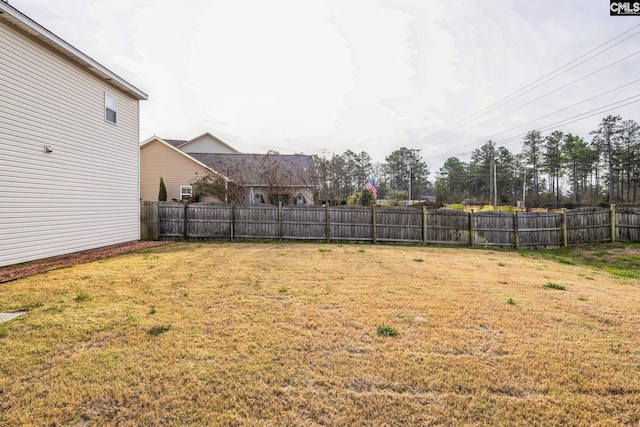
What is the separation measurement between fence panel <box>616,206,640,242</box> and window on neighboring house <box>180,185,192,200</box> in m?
22.0

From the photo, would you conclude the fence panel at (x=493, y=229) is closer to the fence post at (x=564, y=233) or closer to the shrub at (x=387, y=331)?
the fence post at (x=564, y=233)

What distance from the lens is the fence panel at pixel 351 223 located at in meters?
12.3

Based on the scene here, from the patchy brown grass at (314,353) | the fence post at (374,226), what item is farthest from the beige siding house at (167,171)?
the patchy brown grass at (314,353)

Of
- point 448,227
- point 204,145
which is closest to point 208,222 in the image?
point 448,227

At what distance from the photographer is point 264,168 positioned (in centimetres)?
2100

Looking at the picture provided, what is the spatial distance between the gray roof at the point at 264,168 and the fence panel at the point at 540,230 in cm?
1349

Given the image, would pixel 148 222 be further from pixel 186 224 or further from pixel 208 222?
pixel 208 222

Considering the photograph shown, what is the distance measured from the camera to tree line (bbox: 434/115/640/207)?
3594 centimetres

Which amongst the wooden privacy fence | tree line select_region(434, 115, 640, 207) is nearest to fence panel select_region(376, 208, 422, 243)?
the wooden privacy fence

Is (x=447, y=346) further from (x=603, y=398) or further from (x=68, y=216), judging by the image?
(x=68, y=216)

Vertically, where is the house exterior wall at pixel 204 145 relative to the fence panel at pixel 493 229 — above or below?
above

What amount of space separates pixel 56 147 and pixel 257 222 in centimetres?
677

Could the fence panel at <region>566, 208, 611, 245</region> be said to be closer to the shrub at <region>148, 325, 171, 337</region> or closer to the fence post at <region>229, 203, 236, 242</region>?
the fence post at <region>229, 203, 236, 242</region>

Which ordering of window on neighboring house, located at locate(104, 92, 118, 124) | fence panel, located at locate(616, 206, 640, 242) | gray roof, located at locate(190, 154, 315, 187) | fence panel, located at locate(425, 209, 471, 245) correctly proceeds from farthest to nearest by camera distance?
gray roof, located at locate(190, 154, 315, 187)
fence panel, located at locate(425, 209, 471, 245)
fence panel, located at locate(616, 206, 640, 242)
window on neighboring house, located at locate(104, 92, 118, 124)
